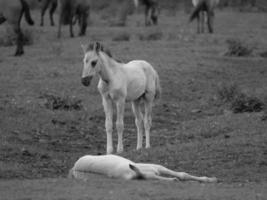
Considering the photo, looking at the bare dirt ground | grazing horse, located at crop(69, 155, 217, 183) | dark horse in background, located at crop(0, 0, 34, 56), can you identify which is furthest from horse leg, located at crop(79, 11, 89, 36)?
grazing horse, located at crop(69, 155, 217, 183)

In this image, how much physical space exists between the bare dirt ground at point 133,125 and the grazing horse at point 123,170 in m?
0.13

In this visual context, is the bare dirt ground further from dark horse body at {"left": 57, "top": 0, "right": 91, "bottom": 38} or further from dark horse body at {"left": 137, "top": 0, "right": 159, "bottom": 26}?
dark horse body at {"left": 137, "top": 0, "right": 159, "bottom": 26}

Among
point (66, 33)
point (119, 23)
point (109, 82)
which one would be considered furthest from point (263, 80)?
point (119, 23)

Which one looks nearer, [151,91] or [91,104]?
[151,91]

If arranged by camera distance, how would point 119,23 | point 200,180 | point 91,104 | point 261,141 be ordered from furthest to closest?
point 119,23
point 91,104
point 261,141
point 200,180

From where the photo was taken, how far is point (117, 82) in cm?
1336

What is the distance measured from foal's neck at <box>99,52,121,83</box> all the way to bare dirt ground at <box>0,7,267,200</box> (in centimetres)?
118

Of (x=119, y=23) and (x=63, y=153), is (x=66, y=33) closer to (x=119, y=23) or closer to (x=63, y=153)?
(x=119, y=23)

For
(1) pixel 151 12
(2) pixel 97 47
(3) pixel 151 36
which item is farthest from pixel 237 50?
(2) pixel 97 47

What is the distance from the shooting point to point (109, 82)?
43.8 ft

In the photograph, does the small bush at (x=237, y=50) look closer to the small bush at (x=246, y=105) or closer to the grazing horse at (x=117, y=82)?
the small bush at (x=246, y=105)

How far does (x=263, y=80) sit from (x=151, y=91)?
869 cm

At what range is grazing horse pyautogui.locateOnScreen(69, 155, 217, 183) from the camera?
32.9 ft

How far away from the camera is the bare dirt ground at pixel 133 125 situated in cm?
966
